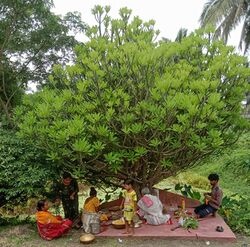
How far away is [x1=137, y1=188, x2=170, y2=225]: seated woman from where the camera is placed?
769 cm

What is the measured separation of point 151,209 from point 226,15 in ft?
45.4

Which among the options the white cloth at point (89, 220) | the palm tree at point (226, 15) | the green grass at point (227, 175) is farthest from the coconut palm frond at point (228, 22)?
the white cloth at point (89, 220)

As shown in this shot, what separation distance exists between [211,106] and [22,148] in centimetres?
389

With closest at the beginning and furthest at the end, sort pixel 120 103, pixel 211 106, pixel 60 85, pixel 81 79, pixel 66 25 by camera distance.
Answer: pixel 211 106 < pixel 120 103 < pixel 81 79 < pixel 60 85 < pixel 66 25

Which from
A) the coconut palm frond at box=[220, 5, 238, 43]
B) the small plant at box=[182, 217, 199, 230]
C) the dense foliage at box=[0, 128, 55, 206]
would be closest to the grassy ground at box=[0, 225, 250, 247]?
the small plant at box=[182, 217, 199, 230]

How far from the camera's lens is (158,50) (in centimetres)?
714

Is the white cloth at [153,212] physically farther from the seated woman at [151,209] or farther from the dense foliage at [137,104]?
the dense foliage at [137,104]

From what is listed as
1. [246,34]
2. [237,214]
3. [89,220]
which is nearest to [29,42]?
[89,220]

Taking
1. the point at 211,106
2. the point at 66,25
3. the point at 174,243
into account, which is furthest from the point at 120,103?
the point at 66,25

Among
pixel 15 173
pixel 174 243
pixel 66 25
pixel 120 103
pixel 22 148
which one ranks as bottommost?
pixel 174 243

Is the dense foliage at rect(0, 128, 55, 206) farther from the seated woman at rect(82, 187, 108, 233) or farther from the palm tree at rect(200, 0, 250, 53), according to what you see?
the palm tree at rect(200, 0, 250, 53)

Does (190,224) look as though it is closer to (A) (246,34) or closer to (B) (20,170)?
(B) (20,170)

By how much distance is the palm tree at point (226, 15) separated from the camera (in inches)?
723

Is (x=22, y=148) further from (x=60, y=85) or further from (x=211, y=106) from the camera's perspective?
(x=211, y=106)
